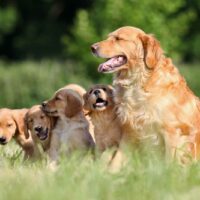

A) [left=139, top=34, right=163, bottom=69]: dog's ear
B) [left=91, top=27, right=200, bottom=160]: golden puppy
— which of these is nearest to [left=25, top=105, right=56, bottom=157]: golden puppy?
[left=91, top=27, right=200, bottom=160]: golden puppy

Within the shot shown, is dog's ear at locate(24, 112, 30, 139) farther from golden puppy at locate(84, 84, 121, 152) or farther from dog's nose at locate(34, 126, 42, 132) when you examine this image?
golden puppy at locate(84, 84, 121, 152)

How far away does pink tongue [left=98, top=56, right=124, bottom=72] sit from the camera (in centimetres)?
1118

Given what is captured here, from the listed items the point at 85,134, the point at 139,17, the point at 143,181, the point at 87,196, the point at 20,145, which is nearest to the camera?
the point at 87,196

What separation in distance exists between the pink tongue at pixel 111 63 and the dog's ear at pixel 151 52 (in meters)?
0.29

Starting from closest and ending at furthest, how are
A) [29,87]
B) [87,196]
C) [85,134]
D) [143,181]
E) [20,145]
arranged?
1. [87,196]
2. [143,181]
3. [85,134]
4. [20,145]
5. [29,87]

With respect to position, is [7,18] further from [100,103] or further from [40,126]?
[100,103]

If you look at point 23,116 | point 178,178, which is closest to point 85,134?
point 23,116

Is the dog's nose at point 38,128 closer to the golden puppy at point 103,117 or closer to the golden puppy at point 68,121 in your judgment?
the golden puppy at point 68,121

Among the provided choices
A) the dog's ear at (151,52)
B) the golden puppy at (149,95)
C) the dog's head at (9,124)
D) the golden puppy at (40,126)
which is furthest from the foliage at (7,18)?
the dog's ear at (151,52)

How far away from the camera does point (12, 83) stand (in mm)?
24859

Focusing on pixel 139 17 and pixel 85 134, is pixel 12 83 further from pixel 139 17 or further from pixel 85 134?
pixel 85 134

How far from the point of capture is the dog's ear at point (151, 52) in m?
11.1

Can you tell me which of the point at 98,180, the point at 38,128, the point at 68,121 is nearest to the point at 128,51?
the point at 68,121

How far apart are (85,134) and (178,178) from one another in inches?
106
